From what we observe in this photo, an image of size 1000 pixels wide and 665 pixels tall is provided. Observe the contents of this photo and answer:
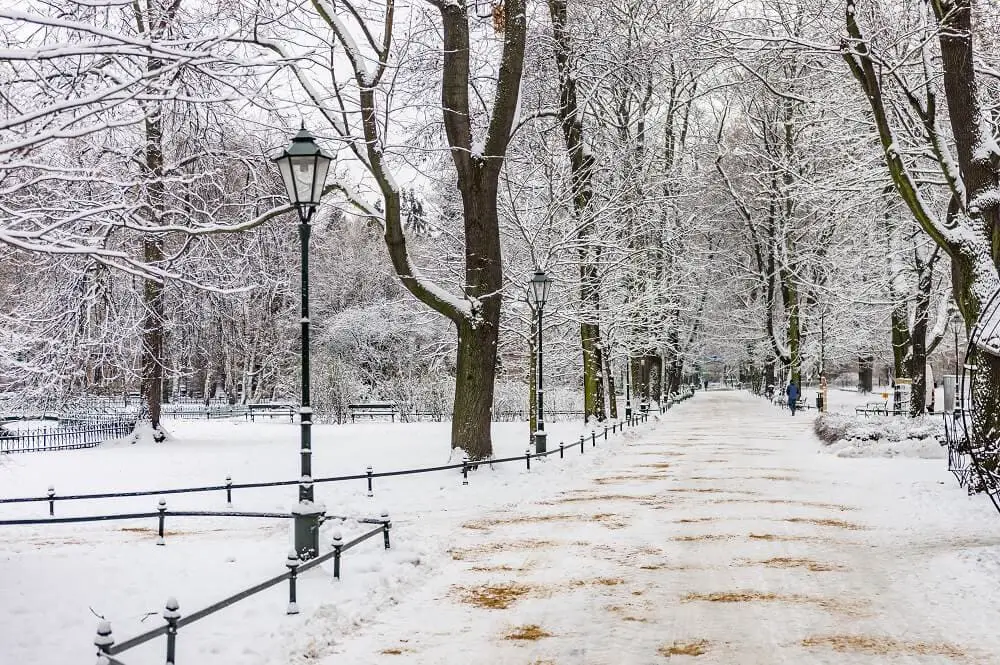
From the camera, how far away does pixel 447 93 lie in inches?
711

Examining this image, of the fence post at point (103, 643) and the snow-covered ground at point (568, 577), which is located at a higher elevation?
the fence post at point (103, 643)

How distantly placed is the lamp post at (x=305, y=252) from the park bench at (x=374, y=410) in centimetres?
2805

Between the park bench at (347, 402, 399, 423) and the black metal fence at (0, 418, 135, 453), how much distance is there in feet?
34.5

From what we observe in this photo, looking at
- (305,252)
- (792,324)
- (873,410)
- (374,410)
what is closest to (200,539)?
(305,252)

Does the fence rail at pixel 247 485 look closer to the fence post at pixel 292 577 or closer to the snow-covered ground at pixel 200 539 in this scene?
the snow-covered ground at pixel 200 539

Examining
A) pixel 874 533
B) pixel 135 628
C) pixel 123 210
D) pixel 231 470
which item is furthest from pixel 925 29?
pixel 231 470

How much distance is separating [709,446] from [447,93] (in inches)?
529

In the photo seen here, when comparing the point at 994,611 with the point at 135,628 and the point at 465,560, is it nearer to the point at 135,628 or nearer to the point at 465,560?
the point at 465,560

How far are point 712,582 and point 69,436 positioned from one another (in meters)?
23.5

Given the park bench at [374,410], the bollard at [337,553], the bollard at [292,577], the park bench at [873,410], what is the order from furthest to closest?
the park bench at [374,410]
the park bench at [873,410]
the bollard at [337,553]
the bollard at [292,577]

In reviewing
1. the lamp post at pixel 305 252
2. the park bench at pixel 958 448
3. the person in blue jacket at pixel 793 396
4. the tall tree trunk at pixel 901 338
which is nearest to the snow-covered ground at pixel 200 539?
the lamp post at pixel 305 252

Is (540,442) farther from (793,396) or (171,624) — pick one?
(793,396)

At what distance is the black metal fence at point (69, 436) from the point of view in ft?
84.2

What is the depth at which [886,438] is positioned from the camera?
22.4 metres
